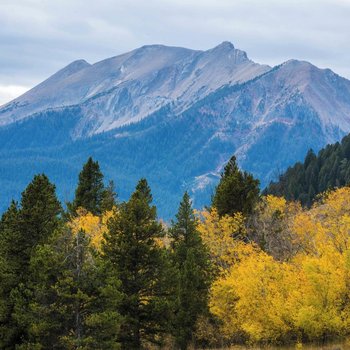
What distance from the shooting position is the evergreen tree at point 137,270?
130 feet

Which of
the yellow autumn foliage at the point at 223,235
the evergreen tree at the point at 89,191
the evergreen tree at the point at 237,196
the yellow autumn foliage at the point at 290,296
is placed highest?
the evergreen tree at the point at 89,191

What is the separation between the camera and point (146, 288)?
40156 millimetres

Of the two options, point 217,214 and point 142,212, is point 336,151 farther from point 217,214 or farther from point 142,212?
point 142,212

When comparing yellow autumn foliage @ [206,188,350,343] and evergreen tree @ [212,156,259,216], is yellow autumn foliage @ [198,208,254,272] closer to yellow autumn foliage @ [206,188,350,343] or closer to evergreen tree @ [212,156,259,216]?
evergreen tree @ [212,156,259,216]

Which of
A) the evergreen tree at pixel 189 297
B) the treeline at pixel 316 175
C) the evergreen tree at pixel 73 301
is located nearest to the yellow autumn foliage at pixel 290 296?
the evergreen tree at pixel 189 297

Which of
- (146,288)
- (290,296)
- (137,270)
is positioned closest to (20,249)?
(137,270)

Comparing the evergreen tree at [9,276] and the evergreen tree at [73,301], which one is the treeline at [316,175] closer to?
the evergreen tree at [9,276]

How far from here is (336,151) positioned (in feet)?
532

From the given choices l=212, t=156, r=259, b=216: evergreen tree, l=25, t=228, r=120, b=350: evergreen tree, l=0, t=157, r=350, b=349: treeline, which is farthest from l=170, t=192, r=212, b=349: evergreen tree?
l=212, t=156, r=259, b=216: evergreen tree

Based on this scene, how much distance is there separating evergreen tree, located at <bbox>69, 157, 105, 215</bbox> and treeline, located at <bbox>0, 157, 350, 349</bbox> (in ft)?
108

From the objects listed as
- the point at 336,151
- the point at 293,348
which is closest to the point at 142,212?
the point at 293,348

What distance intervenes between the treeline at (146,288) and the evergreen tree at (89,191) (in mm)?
32802

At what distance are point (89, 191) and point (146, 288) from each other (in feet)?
148

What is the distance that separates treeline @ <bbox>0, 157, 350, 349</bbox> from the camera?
3403 cm
